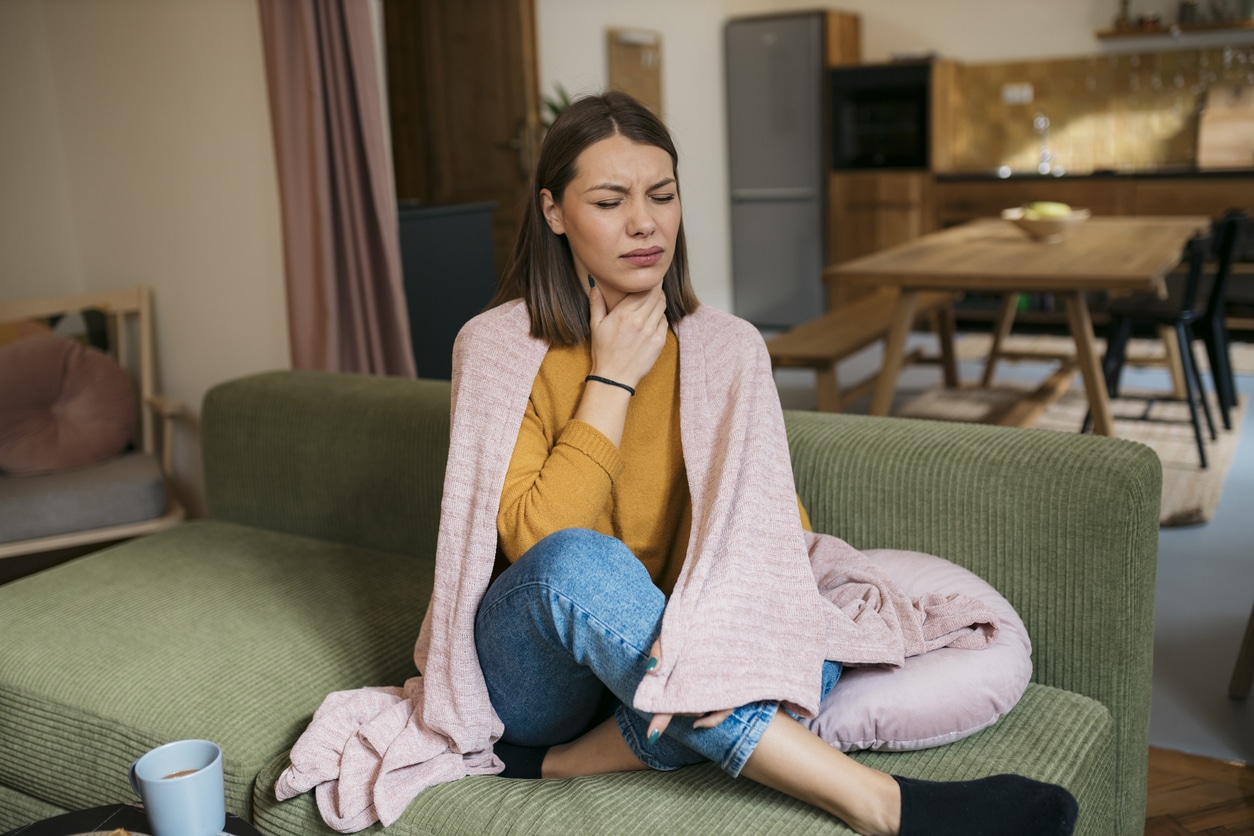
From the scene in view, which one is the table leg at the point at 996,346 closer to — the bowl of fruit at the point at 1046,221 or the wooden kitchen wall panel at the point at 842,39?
the bowl of fruit at the point at 1046,221

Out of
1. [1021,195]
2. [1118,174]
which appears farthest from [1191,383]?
[1021,195]

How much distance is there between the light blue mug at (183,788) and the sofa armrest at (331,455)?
96 centimetres

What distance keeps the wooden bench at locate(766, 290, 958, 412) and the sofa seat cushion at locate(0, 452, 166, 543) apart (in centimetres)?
172

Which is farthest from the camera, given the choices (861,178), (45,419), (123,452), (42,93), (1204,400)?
(861,178)

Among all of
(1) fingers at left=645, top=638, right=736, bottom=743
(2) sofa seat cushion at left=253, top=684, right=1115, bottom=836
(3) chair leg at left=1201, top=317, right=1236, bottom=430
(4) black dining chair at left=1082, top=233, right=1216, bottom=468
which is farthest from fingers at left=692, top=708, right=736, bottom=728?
(3) chair leg at left=1201, top=317, right=1236, bottom=430

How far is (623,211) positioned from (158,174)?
241 cm

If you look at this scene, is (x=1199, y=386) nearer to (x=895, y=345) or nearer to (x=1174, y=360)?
(x=1174, y=360)

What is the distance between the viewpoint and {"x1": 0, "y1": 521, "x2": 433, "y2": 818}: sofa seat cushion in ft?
5.40

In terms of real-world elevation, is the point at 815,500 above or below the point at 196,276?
below

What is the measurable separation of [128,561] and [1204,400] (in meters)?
3.74

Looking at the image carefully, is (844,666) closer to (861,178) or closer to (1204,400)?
(1204,400)

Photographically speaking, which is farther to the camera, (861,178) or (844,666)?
(861,178)

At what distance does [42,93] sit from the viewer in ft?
11.6

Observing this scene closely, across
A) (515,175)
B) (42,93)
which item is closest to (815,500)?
(42,93)
